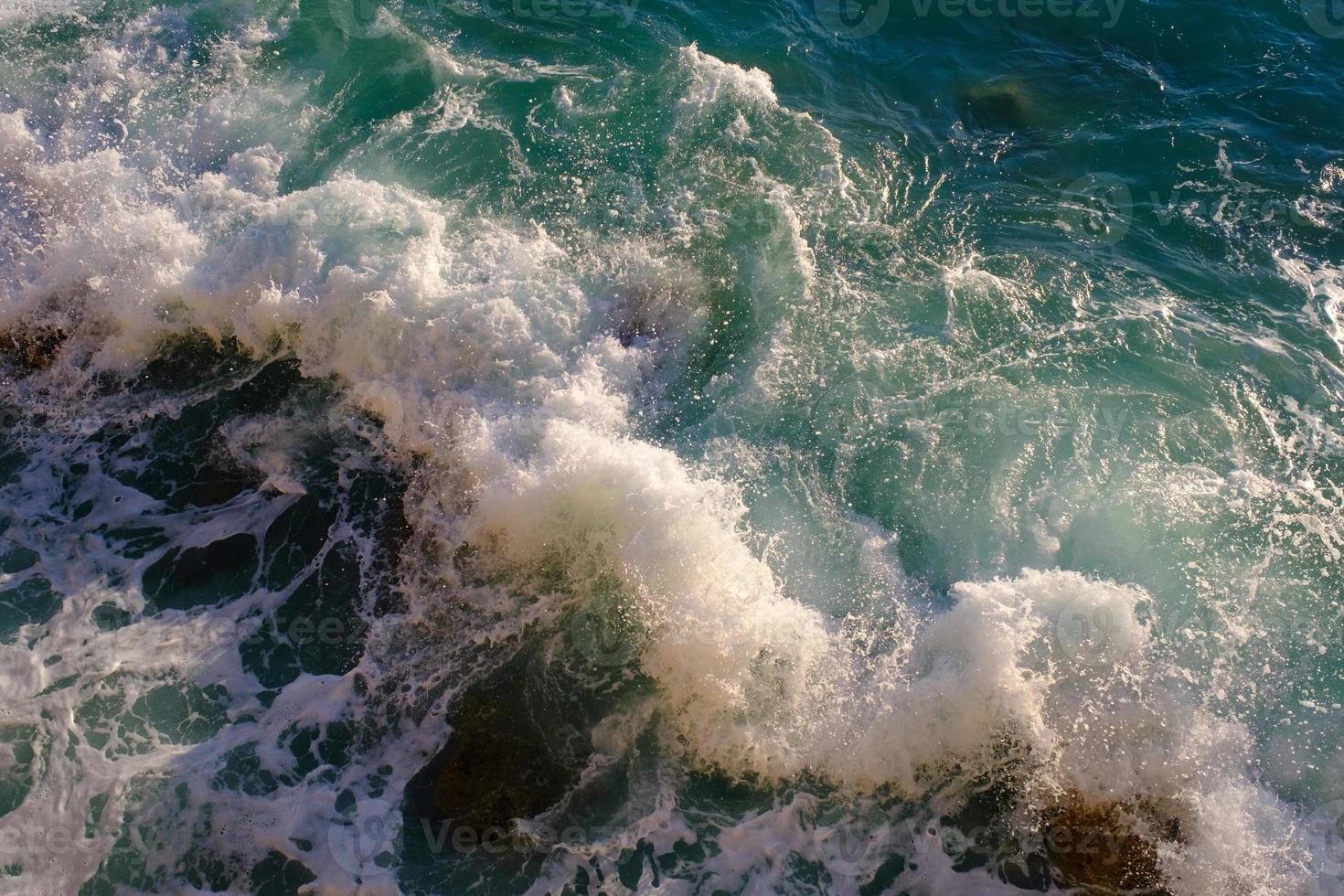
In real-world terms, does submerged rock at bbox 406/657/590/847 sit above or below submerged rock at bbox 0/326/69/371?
below

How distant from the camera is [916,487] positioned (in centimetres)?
927

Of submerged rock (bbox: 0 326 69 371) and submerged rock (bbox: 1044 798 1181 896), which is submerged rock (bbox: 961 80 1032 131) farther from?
submerged rock (bbox: 0 326 69 371)

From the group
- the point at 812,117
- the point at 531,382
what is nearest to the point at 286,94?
the point at 531,382

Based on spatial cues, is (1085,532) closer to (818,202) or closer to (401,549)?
(818,202)

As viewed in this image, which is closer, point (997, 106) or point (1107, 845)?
point (1107, 845)

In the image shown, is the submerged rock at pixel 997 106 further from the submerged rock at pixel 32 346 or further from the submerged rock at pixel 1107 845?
the submerged rock at pixel 32 346

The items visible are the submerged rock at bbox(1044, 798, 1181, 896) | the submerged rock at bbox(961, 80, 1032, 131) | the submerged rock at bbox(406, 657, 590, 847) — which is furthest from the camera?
the submerged rock at bbox(961, 80, 1032, 131)

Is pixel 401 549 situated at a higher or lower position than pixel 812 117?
lower

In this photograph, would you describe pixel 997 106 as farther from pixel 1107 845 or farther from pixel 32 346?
pixel 32 346

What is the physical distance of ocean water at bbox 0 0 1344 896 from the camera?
24.7 ft

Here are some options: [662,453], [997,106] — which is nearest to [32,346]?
[662,453]

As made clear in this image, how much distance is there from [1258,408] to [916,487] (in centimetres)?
413

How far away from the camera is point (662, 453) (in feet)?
30.1

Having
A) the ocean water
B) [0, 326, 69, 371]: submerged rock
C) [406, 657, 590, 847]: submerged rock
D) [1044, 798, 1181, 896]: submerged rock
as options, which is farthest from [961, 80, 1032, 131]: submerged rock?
[0, 326, 69, 371]: submerged rock
